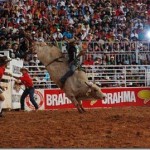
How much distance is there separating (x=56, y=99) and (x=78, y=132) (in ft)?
27.2

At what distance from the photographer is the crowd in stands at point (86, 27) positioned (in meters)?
17.6

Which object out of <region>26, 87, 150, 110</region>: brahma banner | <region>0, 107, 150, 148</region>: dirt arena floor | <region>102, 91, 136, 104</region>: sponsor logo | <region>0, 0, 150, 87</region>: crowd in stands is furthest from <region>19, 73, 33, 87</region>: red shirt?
<region>0, 107, 150, 148</region>: dirt arena floor

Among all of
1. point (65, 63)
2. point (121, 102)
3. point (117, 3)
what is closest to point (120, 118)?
point (65, 63)

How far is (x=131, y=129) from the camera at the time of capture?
909 centimetres

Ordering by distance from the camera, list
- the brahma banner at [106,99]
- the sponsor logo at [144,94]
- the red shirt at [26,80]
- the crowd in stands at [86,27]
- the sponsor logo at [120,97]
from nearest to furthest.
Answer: the red shirt at [26,80]
the brahma banner at [106,99]
the sponsor logo at [120,97]
the sponsor logo at [144,94]
the crowd in stands at [86,27]

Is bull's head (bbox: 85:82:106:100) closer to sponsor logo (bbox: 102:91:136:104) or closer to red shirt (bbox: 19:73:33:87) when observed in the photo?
red shirt (bbox: 19:73:33:87)

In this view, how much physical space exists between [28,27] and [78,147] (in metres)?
10.3

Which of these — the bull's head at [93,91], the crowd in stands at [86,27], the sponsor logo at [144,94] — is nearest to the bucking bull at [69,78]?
the bull's head at [93,91]

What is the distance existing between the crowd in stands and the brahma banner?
115 cm

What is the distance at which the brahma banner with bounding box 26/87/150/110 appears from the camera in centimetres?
1708

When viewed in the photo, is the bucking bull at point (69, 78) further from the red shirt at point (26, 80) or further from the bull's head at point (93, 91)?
the red shirt at point (26, 80)

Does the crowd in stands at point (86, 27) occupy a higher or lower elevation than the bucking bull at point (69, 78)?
higher

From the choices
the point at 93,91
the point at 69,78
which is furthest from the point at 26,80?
the point at 93,91

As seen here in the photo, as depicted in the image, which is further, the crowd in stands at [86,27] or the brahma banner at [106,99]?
the crowd in stands at [86,27]
